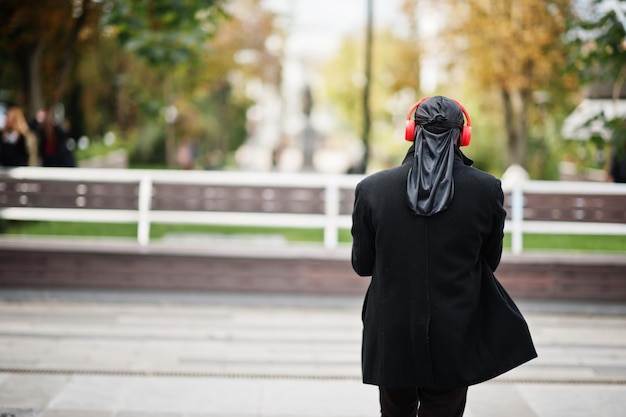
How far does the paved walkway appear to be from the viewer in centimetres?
596

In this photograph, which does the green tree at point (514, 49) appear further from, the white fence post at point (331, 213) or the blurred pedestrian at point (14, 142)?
the blurred pedestrian at point (14, 142)

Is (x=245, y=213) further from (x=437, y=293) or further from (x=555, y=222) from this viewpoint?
(x=437, y=293)

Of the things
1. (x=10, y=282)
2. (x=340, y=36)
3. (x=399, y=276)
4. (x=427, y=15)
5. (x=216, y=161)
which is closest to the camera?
(x=399, y=276)

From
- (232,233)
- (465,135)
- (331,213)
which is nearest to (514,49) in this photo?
(232,233)

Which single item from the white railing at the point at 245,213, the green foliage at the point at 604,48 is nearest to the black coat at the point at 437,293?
the white railing at the point at 245,213

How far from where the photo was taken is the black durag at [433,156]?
11.5 feet

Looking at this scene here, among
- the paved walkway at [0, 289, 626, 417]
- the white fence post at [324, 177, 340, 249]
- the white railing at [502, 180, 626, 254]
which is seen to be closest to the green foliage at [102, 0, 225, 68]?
the white fence post at [324, 177, 340, 249]

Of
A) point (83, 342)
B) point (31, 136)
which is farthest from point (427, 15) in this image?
point (83, 342)

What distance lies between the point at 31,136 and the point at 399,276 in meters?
11.1

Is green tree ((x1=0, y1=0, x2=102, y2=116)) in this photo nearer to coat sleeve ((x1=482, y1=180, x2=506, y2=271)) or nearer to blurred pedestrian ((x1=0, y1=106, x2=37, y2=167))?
blurred pedestrian ((x1=0, y1=106, x2=37, y2=167))

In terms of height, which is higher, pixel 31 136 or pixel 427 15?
pixel 427 15

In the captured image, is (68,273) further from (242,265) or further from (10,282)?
(242,265)

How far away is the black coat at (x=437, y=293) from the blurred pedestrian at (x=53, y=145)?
10597 mm

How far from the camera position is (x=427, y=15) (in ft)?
97.6
